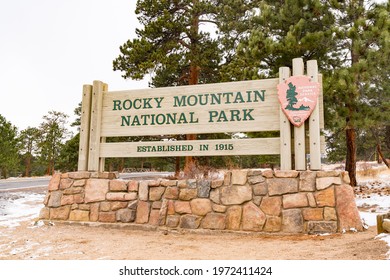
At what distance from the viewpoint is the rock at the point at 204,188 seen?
5117 millimetres

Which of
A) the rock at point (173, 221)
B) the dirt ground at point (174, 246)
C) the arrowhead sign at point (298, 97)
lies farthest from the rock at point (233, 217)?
the arrowhead sign at point (298, 97)

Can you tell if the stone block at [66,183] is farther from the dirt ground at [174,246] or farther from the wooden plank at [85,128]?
the dirt ground at [174,246]

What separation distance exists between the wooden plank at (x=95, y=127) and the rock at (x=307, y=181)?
11.9 ft

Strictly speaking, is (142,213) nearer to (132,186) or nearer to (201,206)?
(132,186)

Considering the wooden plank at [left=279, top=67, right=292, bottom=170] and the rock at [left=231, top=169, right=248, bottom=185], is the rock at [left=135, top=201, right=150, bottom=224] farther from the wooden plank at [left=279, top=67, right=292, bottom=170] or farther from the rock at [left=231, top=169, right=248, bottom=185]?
the wooden plank at [left=279, top=67, right=292, bottom=170]

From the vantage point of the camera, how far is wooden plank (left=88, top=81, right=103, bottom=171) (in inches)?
234

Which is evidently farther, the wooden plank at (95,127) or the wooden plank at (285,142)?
the wooden plank at (95,127)

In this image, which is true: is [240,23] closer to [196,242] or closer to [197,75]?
[197,75]

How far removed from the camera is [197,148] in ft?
17.7

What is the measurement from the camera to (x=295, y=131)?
4961 mm

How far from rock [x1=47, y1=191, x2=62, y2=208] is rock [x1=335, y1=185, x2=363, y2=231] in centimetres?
480

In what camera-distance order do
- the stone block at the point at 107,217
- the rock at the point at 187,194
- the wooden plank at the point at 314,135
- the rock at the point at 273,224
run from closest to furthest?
the rock at the point at 273,224 < the wooden plank at the point at 314,135 < the rock at the point at 187,194 < the stone block at the point at 107,217

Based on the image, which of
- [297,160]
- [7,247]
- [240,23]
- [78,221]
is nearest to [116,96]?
[78,221]

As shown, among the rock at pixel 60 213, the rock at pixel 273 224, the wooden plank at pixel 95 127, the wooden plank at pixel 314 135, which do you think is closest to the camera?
the rock at pixel 273 224
